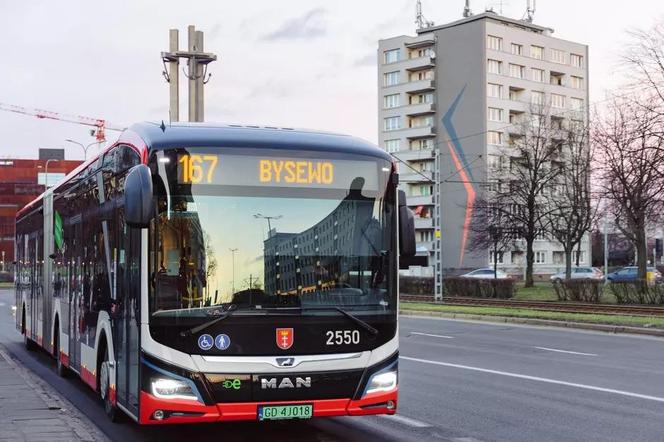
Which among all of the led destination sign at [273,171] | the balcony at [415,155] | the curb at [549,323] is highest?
the balcony at [415,155]

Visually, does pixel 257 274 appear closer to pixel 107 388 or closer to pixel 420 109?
pixel 107 388

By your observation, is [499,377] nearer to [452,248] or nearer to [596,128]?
[596,128]

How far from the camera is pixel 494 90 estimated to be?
3885 inches

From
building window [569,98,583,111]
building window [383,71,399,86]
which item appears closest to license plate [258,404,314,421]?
building window [383,71,399,86]

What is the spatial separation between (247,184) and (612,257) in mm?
115804

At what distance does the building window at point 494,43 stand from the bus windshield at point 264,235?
92.7m

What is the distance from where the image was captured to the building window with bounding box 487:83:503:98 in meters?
97.9

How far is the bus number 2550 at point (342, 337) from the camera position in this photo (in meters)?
7.95

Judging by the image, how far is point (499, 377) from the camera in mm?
13805

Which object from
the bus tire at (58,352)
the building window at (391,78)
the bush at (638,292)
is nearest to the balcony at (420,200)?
the building window at (391,78)

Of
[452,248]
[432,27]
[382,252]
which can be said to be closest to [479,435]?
[382,252]

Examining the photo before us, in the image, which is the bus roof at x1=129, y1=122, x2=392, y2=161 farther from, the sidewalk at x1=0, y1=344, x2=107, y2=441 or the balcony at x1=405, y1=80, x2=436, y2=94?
the balcony at x1=405, y1=80, x2=436, y2=94

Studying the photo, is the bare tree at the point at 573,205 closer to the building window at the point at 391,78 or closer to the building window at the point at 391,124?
the building window at the point at 391,124

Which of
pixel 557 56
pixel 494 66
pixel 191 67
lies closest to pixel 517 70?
pixel 494 66
